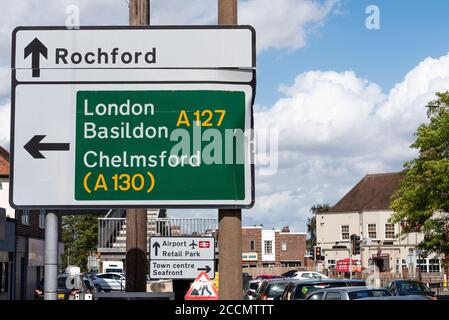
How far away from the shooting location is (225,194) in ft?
20.2

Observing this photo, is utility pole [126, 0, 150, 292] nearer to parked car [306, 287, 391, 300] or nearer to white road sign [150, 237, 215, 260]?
white road sign [150, 237, 215, 260]

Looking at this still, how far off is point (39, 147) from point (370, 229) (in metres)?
84.7

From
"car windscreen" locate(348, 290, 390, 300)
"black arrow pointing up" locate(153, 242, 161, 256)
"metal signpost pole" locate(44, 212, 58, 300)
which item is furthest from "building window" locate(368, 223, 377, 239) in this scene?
"metal signpost pole" locate(44, 212, 58, 300)

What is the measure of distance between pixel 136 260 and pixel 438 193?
33.2 metres

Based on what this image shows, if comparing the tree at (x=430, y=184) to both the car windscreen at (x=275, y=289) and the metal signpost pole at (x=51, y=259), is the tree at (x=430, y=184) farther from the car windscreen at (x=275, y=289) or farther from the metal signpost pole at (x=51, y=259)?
the metal signpost pole at (x=51, y=259)

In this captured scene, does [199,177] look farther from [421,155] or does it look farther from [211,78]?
[421,155]

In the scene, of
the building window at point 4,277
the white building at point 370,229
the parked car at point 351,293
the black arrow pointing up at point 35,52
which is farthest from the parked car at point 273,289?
the white building at point 370,229

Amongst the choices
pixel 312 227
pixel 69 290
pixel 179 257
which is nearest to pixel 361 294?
pixel 179 257

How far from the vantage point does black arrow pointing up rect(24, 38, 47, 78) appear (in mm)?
6113

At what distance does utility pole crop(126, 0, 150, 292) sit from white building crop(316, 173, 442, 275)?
2857 inches

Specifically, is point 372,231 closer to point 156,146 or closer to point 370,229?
point 370,229

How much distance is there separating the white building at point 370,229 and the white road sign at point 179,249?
70.2 metres

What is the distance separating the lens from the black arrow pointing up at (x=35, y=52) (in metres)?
6.11
